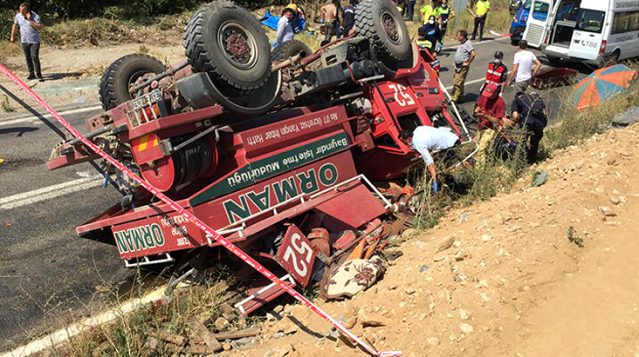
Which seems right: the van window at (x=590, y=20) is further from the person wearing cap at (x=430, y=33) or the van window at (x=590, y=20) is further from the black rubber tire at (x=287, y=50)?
the black rubber tire at (x=287, y=50)

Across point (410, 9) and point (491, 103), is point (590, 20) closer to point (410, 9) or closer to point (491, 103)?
point (491, 103)

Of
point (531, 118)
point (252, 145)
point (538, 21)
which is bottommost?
point (531, 118)

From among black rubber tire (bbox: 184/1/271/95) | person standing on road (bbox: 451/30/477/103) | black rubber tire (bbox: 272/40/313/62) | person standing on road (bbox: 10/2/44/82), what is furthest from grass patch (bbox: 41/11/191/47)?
black rubber tire (bbox: 184/1/271/95)

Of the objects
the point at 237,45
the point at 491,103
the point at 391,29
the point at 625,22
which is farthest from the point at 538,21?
the point at 237,45

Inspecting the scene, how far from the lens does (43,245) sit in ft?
19.0

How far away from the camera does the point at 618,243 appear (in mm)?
4379

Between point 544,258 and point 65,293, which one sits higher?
point 544,258

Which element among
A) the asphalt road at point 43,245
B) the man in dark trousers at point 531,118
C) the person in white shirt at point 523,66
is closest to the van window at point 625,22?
the person in white shirt at point 523,66

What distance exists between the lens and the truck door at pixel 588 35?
46.9 feet

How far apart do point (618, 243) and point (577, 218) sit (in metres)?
0.38

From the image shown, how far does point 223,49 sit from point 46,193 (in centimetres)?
385

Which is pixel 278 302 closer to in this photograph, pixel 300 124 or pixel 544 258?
pixel 300 124

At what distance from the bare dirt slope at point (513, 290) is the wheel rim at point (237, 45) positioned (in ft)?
7.22

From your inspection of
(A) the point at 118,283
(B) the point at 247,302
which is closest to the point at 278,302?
(B) the point at 247,302
